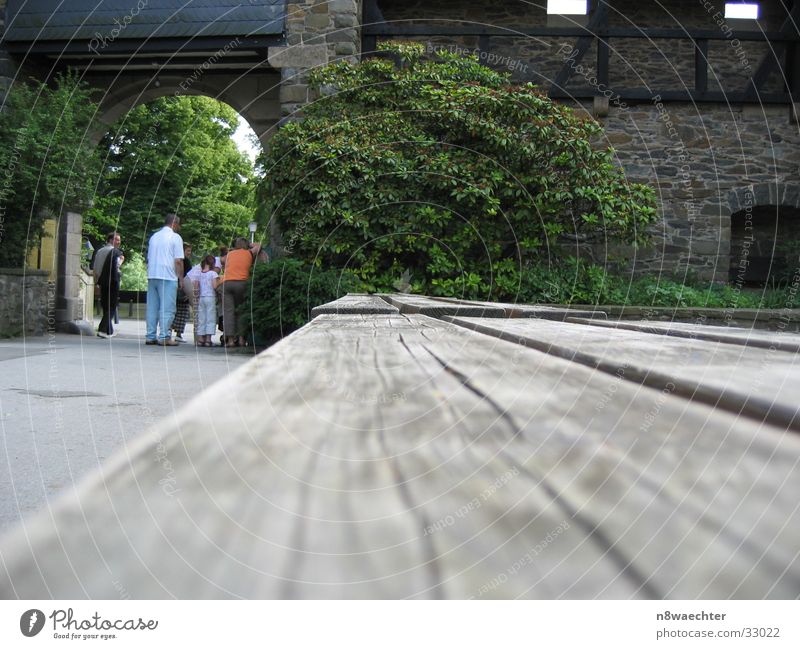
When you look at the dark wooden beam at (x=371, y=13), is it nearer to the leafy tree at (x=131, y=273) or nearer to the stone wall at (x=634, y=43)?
the stone wall at (x=634, y=43)

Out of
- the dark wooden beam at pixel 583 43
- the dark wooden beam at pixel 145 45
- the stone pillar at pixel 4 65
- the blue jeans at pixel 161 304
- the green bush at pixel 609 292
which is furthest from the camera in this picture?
the stone pillar at pixel 4 65

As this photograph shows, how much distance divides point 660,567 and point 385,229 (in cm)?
986

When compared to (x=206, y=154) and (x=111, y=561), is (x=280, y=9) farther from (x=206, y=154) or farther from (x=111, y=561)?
(x=206, y=154)

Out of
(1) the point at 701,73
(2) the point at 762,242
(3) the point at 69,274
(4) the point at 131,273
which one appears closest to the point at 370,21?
(1) the point at 701,73

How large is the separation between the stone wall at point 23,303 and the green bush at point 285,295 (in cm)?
297

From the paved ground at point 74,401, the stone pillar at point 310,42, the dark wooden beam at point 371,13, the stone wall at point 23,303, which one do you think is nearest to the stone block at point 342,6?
the stone pillar at point 310,42

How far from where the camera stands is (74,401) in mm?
5320

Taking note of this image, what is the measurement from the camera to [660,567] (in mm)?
357

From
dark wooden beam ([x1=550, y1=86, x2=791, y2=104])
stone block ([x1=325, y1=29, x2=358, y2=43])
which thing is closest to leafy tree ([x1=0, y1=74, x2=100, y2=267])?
stone block ([x1=325, y1=29, x2=358, y2=43])

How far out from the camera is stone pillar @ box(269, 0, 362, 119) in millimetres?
11148

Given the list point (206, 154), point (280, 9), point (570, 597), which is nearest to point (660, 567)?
point (570, 597)

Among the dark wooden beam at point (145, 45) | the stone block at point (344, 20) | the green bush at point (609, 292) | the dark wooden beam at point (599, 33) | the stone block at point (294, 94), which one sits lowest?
the green bush at point (609, 292)

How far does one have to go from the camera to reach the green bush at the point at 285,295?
865 cm

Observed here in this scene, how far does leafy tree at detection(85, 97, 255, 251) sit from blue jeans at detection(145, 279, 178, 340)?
44.6 feet
